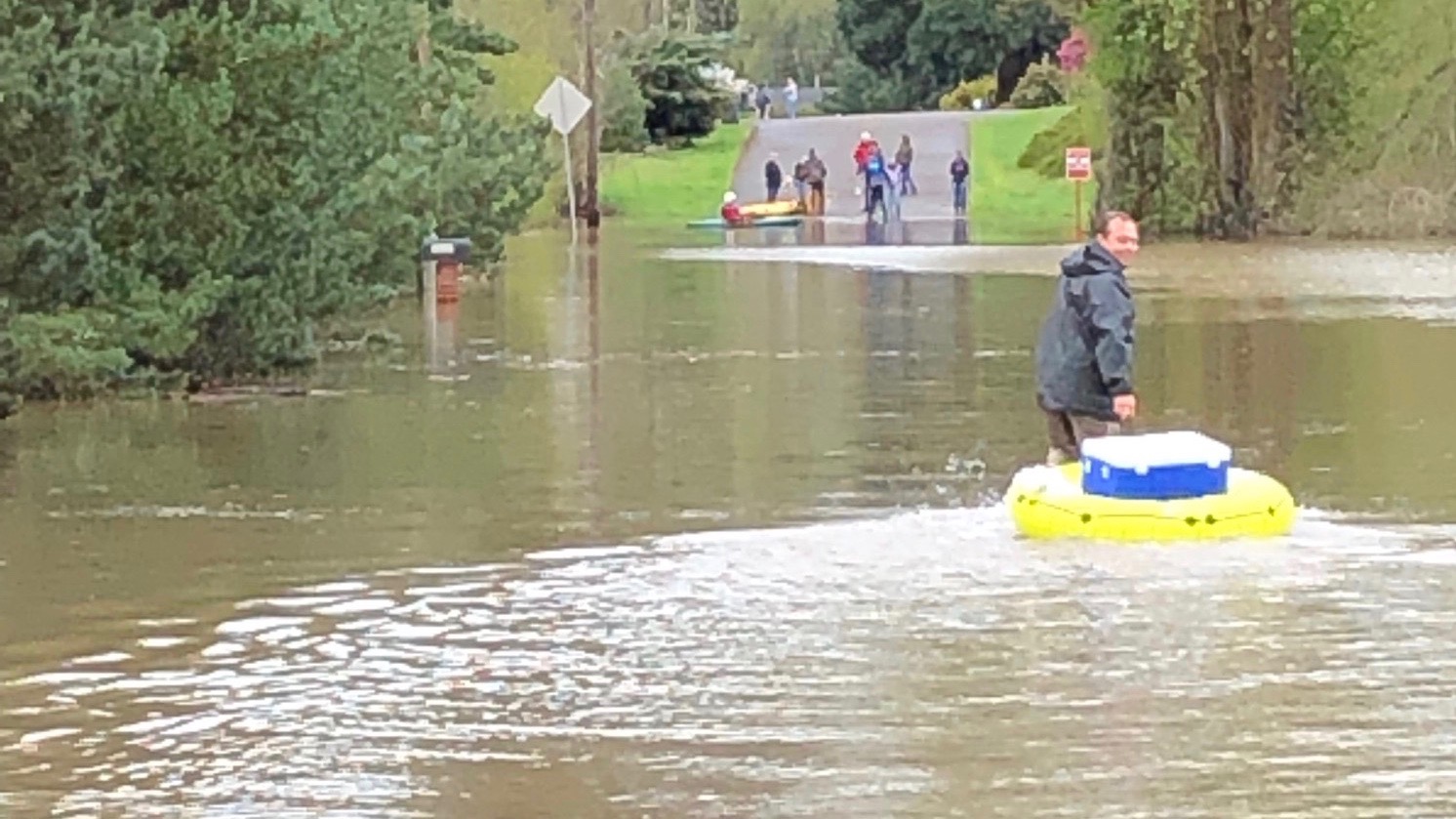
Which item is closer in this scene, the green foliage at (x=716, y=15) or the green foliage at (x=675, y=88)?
the green foliage at (x=675, y=88)

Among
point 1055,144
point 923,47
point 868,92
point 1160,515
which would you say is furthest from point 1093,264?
point 868,92

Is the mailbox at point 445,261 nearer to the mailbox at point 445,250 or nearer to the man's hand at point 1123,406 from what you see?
the mailbox at point 445,250

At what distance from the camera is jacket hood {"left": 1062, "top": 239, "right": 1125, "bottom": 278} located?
13469mm

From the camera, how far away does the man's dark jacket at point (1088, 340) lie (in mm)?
13345

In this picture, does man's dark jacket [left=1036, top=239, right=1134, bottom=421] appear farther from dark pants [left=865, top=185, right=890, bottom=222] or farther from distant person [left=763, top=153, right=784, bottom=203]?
distant person [left=763, top=153, right=784, bottom=203]

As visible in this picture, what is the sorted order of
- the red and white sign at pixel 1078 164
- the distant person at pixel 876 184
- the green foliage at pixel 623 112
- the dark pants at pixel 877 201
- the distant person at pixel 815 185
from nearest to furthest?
the red and white sign at pixel 1078 164 → the distant person at pixel 876 184 → the dark pants at pixel 877 201 → the distant person at pixel 815 185 → the green foliage at pixel 623 112

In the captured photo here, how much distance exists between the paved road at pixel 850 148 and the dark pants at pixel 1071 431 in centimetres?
4476

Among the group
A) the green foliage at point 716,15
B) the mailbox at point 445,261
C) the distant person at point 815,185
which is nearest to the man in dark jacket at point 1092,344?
the mailbox at point 445,261

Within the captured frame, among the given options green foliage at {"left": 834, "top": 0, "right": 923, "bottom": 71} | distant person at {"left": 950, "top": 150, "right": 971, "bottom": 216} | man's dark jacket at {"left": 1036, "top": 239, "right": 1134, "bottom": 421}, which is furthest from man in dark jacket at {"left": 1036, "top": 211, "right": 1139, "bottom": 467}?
green foliage at {"left": 834, "top": 0, "right": 923, "bottom": 71}

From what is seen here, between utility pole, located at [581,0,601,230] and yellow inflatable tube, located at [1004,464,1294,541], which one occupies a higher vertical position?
utility pole, located at [581,0,601,230]

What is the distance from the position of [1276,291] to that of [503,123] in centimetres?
814

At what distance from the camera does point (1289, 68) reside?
4512 centimetres

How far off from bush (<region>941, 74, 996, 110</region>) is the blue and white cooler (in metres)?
71.3

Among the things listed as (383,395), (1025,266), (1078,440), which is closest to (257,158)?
(383,395)
